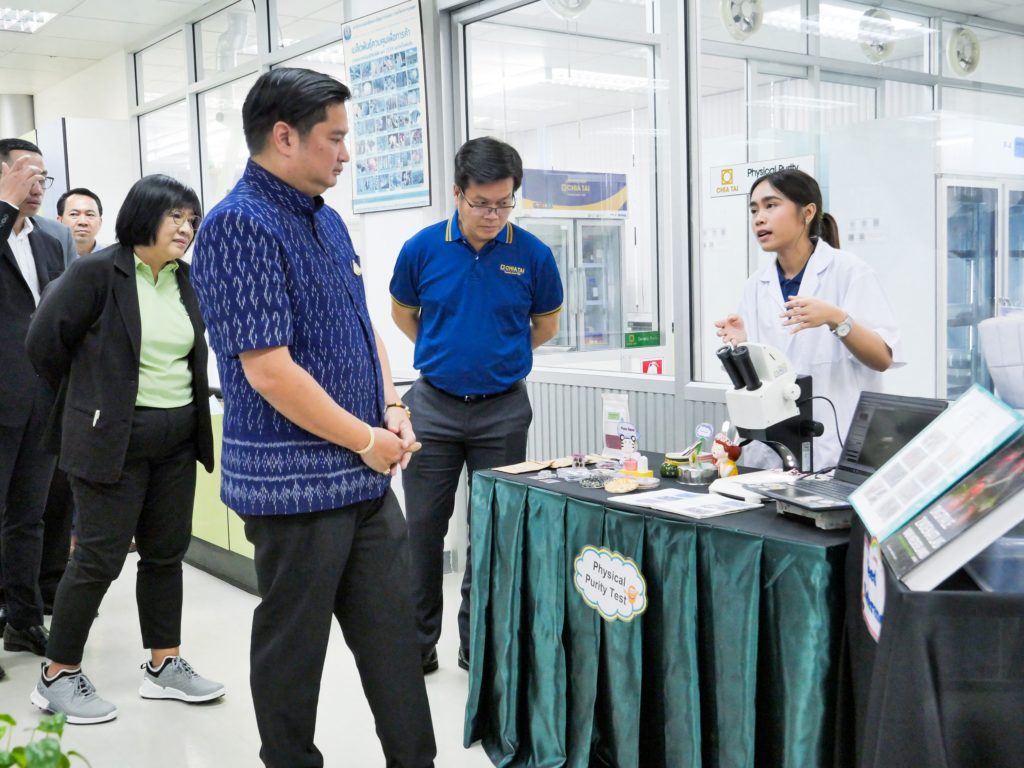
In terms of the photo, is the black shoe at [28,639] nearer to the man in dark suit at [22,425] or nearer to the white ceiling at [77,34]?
the man in dark suit at [22,425]

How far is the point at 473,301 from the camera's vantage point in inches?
112

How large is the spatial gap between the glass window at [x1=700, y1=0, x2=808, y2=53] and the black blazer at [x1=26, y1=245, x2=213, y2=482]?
7.05 feet

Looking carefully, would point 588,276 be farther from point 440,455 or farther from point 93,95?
point 93,95

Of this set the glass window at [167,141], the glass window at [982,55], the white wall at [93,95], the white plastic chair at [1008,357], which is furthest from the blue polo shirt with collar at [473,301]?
the white wall at [93,95]

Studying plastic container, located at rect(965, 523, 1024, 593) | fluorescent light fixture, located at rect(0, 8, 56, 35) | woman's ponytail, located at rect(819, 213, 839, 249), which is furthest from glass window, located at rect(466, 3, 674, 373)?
fluorescent light fixture, located at rect(0, 8, 56, 35)

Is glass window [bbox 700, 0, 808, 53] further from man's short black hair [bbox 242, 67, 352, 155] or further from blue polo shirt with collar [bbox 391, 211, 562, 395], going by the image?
man's short black hair [bbox 242, 67, 352, 155]

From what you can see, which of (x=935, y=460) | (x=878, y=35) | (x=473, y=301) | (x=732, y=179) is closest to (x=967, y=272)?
(x=878, y=35)

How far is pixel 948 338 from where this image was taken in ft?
13.5

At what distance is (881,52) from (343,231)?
11.3 ft

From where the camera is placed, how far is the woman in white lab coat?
2.39 meters

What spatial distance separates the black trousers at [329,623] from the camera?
5.86 feet

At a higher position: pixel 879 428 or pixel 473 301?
pixel 473 301

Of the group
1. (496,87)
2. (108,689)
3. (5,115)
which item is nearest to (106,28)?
(5,115)

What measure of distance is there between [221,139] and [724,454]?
16.9 feet
